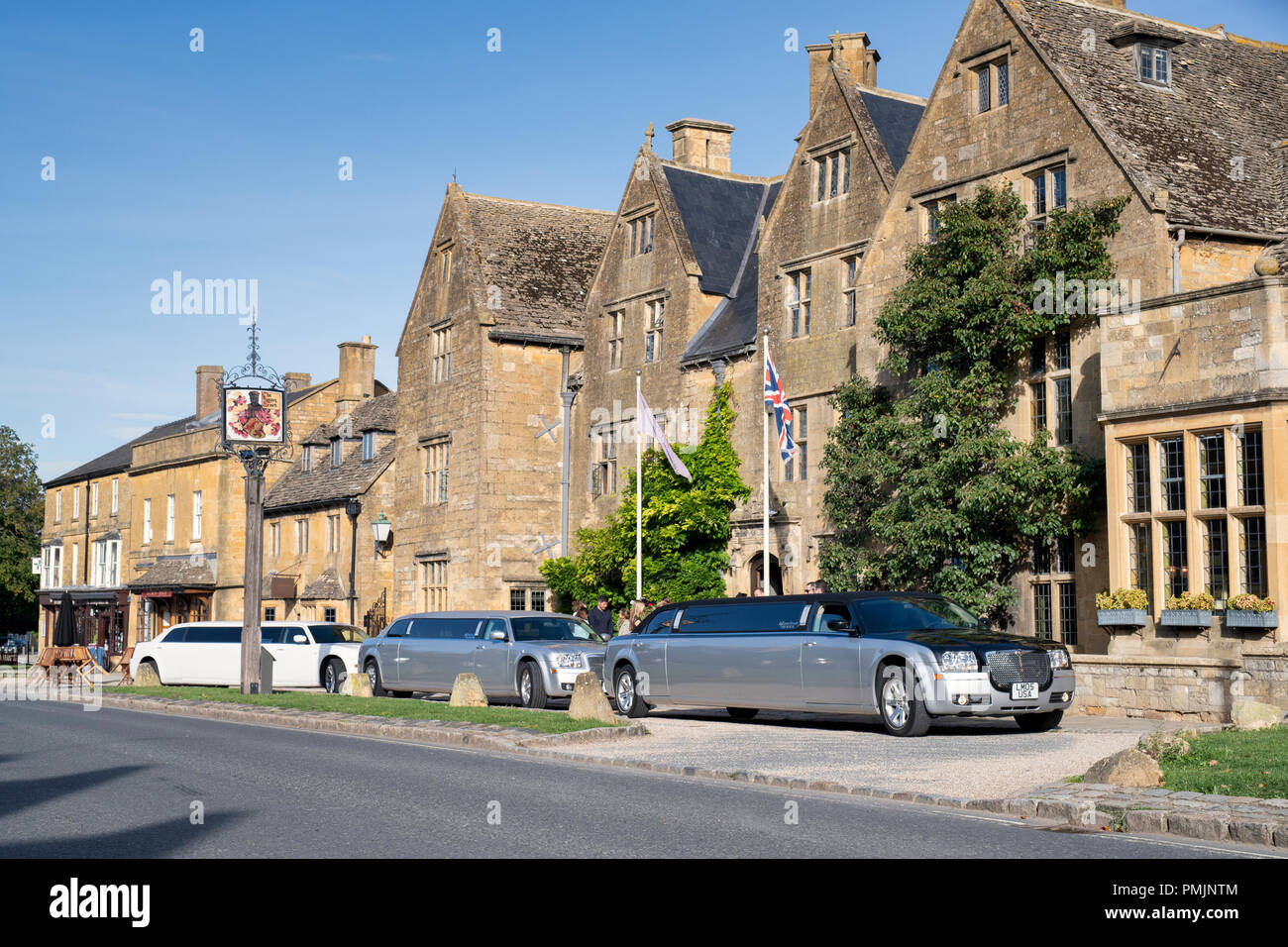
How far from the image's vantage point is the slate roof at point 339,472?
48094mm

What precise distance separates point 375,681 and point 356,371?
3004 centimetres

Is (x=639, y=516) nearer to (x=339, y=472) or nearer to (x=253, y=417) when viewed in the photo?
(x=253, y=417)

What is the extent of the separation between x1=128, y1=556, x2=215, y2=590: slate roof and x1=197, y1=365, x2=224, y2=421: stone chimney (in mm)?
7675

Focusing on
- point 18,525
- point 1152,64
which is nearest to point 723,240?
point 1152,64

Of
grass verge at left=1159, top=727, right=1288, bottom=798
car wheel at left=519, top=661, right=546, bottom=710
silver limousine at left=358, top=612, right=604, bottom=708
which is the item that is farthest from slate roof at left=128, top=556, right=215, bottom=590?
grass verge at left=1159, top=727, right=1288, bottom=798

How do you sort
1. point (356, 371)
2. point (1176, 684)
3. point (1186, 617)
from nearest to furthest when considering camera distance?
point (1176, 684), point (1186, 617), point (356, 371)

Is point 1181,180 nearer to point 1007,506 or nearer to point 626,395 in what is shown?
point 1007,506

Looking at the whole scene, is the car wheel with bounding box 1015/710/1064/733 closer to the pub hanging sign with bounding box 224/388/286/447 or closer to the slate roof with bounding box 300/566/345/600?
the pub hanging sign with bounding box 224/388/286/447

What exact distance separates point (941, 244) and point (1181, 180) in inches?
158

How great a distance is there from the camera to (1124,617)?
69.0 ft

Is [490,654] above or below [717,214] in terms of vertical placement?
below

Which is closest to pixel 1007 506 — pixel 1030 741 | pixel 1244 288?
pixel 1244 288

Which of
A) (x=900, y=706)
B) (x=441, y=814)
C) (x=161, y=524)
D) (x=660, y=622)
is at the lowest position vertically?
(x=441, y=814)

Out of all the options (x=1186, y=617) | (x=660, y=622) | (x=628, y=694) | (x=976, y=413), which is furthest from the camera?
(x=976, y=413)
